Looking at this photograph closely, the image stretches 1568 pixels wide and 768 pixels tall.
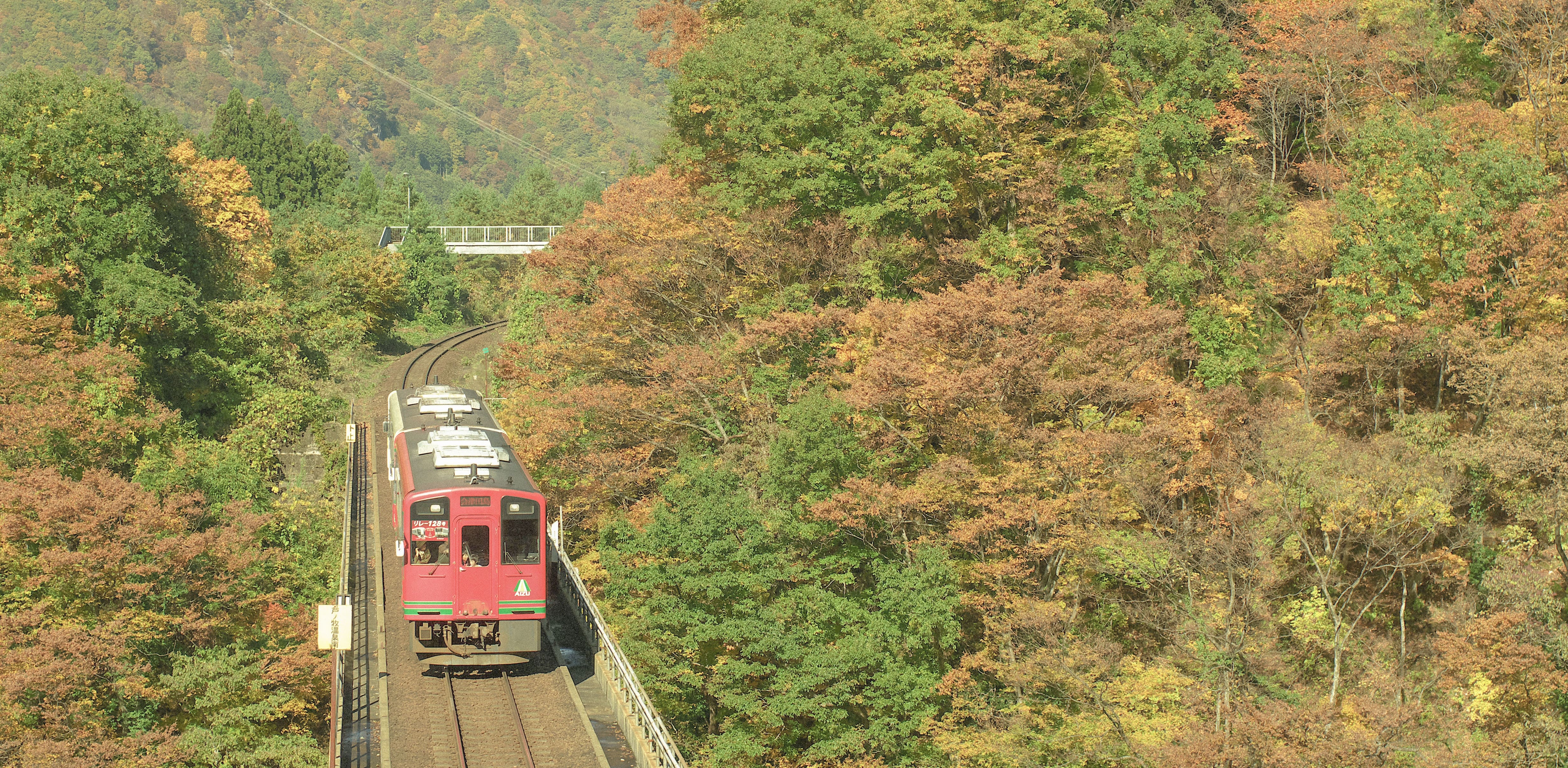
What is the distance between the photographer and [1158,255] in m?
32.1

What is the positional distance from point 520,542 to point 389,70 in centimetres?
16776

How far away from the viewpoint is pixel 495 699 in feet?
78.4

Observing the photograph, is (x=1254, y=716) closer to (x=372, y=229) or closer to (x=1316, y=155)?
(x=1316, y=155)

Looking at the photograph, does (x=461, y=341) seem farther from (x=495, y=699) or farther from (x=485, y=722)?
(x=485, y=722)

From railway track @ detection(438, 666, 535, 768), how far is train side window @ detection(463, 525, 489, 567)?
8.91 feet

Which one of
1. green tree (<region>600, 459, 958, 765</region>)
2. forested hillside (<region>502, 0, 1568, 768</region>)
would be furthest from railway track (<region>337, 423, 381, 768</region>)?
green tree (<region>600, 459, 958, 765</region>)

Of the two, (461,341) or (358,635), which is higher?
(358,635)

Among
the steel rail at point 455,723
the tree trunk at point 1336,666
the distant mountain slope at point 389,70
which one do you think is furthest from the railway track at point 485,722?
the distant mountain slope at point 389,70

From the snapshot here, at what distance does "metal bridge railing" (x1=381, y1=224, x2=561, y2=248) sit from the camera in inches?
3059

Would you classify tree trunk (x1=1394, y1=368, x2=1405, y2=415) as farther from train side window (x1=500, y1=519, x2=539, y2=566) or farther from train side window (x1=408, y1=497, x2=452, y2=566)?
train side window (x1=408, y1=497, x2=452, y2=566)

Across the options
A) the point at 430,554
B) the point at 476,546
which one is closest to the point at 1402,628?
the point at 476,546

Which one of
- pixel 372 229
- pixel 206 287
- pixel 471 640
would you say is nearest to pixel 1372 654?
pixel 471 640

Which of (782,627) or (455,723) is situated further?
(782,627)

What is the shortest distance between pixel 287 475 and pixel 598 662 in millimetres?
21992
